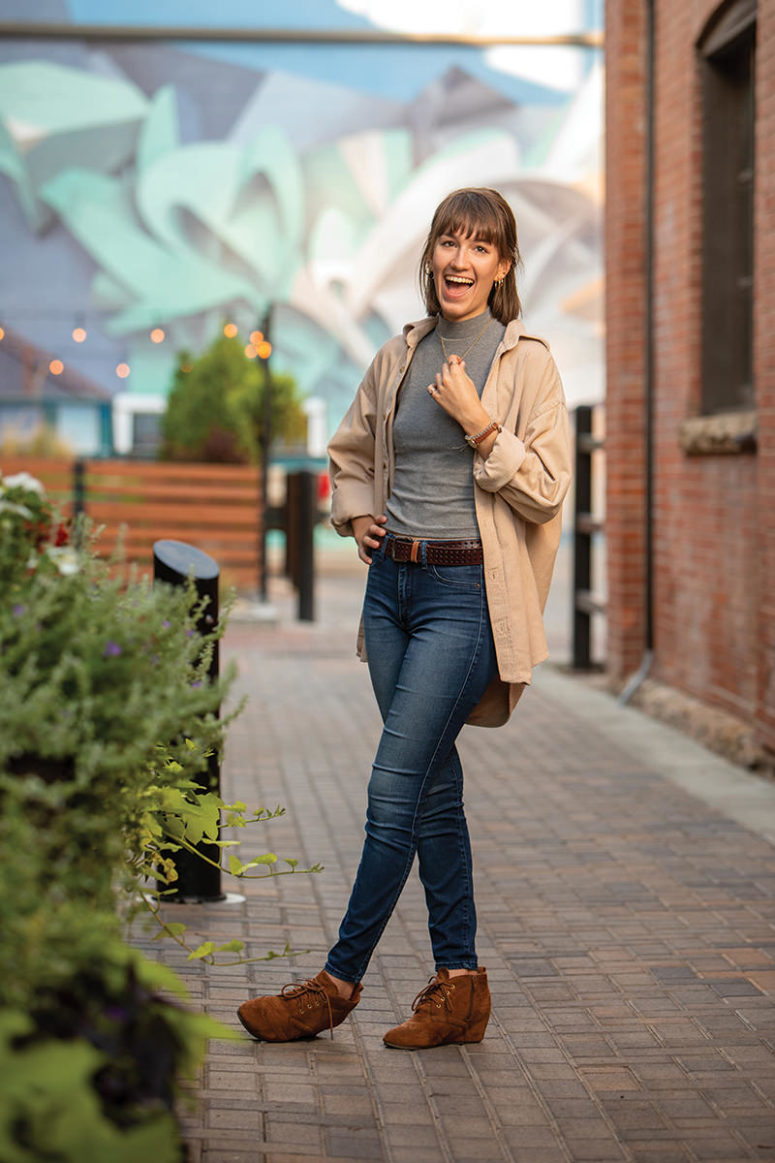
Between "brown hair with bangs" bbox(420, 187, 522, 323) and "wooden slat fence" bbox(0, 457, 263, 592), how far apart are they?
40.3 ft

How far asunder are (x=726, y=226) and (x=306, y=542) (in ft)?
22.7

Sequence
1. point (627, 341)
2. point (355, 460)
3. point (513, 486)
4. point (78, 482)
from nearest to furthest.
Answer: point (513, 486) → point (355, 460) → point (627, 341) → point (78, 482)

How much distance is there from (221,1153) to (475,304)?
203 centimetres

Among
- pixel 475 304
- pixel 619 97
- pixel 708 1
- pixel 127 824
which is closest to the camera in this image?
pixel 127 824

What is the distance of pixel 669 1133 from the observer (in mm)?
3463

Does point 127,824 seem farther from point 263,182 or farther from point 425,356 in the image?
point 263,182

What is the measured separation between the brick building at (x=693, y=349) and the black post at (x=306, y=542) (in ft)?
16.5

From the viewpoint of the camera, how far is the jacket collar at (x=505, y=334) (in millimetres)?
3859

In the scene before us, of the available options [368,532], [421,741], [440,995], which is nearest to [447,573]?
[368,532]

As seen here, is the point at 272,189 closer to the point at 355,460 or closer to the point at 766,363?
the point at 766,363

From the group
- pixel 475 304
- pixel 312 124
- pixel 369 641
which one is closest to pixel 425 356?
pixel 475 304

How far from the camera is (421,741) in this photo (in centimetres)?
379

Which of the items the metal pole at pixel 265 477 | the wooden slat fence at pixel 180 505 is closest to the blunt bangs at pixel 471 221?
the metal pole at pixel 265 477

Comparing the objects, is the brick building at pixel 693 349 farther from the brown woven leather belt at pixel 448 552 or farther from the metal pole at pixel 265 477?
the metal pole at pixel 265 477
